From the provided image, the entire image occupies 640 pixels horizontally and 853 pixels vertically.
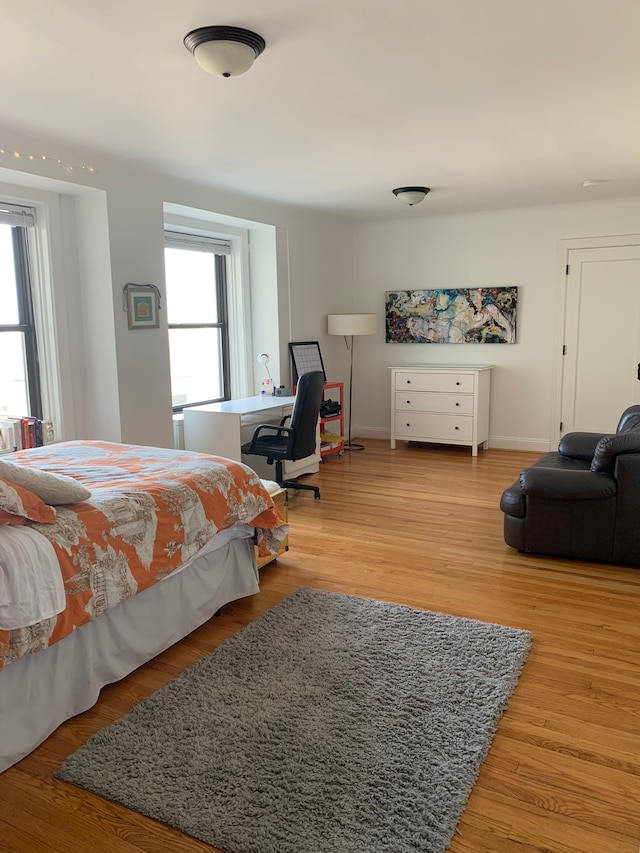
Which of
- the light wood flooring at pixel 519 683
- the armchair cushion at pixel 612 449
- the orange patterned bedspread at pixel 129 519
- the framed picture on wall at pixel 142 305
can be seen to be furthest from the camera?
the framed picture on wall at pixel 142 305

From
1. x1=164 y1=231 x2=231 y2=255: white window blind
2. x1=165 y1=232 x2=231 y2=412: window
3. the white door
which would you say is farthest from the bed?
the white door

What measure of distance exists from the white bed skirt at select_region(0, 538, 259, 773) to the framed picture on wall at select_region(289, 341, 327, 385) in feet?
10.8

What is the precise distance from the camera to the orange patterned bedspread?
218 cm

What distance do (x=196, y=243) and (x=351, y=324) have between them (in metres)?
1.82

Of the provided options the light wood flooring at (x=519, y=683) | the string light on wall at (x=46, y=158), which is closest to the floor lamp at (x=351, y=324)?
the light wood flooring at (x=519, y=683)

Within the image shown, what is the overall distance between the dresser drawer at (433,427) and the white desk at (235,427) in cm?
137

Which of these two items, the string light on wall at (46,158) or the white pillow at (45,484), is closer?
the white pillow at (45,484)

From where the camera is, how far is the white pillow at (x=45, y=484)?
2.21 m

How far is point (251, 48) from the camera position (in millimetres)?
2457

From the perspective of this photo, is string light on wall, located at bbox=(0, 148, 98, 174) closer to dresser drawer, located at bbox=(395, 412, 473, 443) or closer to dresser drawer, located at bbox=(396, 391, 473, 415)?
dresser drawer, located at bbox=(396, 391, 473, 415)

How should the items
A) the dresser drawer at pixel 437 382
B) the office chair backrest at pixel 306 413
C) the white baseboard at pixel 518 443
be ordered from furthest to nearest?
the white baseboard at pixel 518 443
the dresser drawer at pixel 437 382
the office chair backrest at pixel 306 413

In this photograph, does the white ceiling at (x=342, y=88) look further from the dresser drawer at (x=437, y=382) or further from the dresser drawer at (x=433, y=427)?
the dresser drawer at (x=433, y=427)

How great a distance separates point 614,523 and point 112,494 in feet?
8.54

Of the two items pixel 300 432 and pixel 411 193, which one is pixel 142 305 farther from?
pixel 411 193
